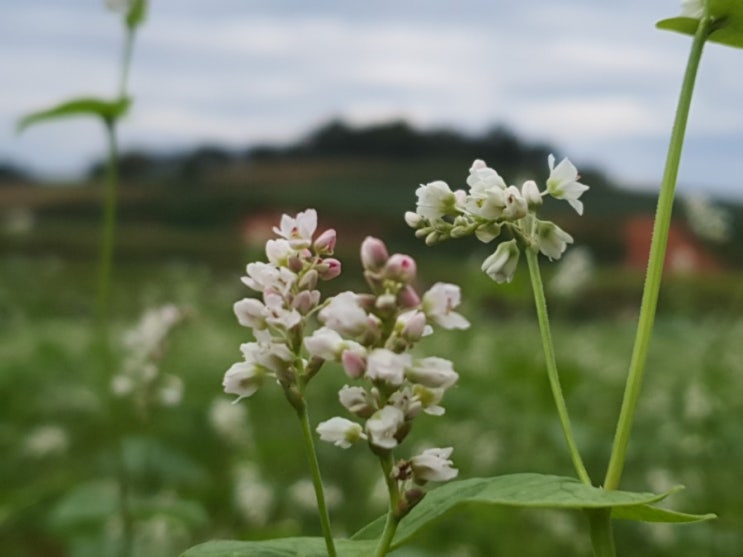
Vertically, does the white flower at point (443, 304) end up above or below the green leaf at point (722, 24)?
below

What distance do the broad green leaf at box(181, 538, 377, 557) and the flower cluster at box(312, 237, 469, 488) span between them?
6.9 inches

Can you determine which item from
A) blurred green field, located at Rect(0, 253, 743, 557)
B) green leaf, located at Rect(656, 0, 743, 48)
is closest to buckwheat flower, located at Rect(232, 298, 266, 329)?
green leaf, located at Rect(656, 0, 743, 48)

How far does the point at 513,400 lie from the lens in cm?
733

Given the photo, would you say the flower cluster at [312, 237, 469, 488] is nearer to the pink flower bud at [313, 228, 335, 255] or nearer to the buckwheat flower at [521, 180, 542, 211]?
the pink flower bud at [313, 228, 335, 255]

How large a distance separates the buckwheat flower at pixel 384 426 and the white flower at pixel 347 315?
104 millimetres

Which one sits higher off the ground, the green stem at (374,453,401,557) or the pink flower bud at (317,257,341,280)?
the pink flower bud at (317,257,341,280)

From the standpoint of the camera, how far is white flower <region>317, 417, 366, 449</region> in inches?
50.0

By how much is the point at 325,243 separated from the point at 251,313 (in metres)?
0.14

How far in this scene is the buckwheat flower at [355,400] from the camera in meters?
1.22

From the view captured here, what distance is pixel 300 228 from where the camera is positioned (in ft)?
4.39

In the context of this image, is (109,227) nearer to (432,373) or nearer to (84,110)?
(84,110)

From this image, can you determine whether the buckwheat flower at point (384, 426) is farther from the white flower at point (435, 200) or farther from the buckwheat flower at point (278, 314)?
the white flower at point (435, 200)

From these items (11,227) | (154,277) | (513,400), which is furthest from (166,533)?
(154,277)

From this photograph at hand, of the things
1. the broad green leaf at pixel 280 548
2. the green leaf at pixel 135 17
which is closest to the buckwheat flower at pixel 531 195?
the broad green leaf at pixel 280 548
